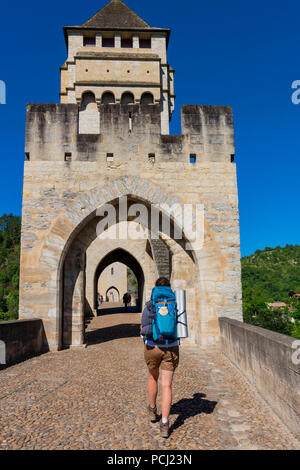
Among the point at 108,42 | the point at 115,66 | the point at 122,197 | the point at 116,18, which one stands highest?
the point at 116,18

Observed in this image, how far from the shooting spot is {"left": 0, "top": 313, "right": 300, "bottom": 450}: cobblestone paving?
271 cm

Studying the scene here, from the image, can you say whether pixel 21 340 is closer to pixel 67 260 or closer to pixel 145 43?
pixel 67 260

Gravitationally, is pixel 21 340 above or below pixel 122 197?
below

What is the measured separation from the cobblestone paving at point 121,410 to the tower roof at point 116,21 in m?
23.3

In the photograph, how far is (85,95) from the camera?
22656 mm

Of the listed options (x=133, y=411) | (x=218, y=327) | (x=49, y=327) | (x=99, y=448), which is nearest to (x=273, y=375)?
(x=133, y=411)

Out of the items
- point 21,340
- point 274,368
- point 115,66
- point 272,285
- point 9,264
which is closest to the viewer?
point 274,368

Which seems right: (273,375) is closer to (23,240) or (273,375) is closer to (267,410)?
(267,410)

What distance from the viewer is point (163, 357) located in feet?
9.59

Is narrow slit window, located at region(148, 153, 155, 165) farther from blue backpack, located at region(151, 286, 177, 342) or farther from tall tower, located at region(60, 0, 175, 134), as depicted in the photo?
tall tower, located at region(60, 0, 175, 134)

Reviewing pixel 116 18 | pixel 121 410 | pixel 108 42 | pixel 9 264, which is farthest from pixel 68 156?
pixel 9 264

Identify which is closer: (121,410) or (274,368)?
(274,368)

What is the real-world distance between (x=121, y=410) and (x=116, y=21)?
2641 cm

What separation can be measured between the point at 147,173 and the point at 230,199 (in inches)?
68.1
